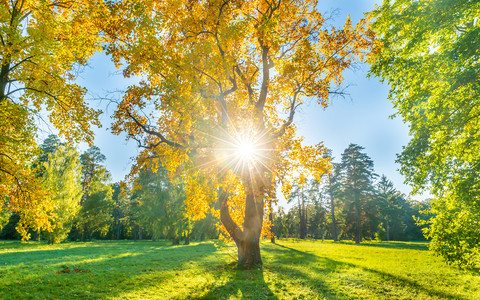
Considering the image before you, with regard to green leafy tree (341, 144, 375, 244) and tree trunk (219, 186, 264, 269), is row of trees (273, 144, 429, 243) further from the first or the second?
tree trunk (219, 186, 264, 269)

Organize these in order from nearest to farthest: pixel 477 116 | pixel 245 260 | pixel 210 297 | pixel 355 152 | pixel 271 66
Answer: pixel 210 297, pixel 477 116, pixel 245 260, pixel 271 66, pixel 355 152

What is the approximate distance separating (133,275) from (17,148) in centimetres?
706

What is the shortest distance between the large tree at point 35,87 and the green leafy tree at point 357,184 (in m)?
45.5

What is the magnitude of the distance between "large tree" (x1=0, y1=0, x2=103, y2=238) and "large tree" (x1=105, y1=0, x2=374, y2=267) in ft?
4.87

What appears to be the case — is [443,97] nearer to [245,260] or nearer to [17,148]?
[245,260]

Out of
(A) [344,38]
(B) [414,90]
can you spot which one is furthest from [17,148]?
(B) [414,90]

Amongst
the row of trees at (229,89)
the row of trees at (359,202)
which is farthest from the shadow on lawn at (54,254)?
the row of trees at (359,202)

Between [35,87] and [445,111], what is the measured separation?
16.2m

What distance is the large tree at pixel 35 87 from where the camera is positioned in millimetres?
8047

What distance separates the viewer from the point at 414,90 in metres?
10.2

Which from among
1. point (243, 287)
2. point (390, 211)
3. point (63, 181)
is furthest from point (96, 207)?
point (390, 211)

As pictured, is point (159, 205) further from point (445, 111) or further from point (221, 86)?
point (445, 111)

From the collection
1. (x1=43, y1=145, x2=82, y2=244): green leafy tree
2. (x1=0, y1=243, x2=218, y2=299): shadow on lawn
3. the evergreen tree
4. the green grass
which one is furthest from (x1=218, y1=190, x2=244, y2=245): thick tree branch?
the evergreen tree

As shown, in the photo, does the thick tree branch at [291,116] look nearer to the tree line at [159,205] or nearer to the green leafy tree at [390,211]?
the tree line at [159,205]
